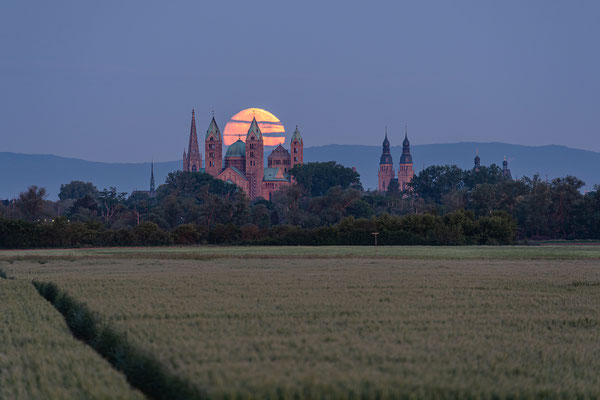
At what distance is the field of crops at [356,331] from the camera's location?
1352cm

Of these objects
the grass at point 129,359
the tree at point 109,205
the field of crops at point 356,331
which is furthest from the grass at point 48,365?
the tree at point 109,205

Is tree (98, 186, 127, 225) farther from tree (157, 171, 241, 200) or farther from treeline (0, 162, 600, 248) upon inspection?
tree (157, 171, 241, 200)

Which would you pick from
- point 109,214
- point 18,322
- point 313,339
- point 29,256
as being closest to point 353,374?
point 313,339

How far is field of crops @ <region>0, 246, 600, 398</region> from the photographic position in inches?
532

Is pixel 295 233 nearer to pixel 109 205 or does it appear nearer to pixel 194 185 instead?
pixel 109 205

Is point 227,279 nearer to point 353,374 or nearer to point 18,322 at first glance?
point 18,322

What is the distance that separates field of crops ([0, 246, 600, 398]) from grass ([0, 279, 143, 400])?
0.14 metres

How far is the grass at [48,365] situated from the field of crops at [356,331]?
0.14 metres

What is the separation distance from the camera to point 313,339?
17.5m

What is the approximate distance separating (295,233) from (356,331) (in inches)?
2707

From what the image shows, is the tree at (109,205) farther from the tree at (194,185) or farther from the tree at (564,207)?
the tree at (564,207)

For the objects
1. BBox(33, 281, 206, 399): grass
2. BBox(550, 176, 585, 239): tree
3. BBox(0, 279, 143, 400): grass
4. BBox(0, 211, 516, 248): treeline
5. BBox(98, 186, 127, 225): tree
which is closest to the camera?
BBox(0, 279, 143, 400): grass

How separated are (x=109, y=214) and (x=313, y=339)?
13162 centimetres

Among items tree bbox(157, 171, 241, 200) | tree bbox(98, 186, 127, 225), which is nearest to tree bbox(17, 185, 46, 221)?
tree bbox(98, 186, 127, 225)
